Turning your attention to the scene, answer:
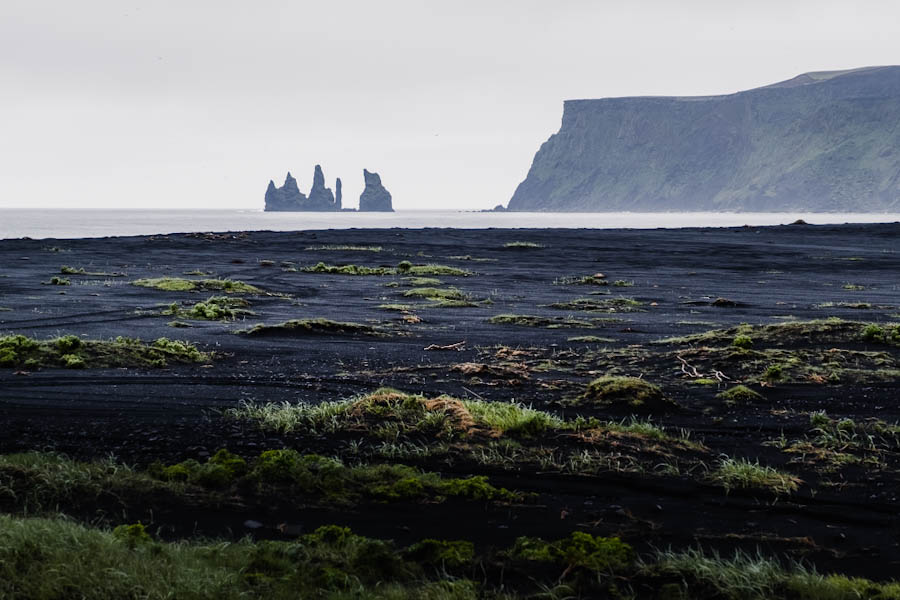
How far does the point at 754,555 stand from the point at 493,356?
914cm

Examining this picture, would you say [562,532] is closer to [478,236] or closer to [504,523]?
[504,523]

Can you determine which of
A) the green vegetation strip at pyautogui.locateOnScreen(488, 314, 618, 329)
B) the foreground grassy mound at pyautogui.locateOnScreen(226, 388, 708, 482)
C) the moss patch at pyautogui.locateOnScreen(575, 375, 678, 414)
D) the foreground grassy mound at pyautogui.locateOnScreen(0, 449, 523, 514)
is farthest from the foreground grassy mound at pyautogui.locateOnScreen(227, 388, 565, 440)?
the green vegetation strip at pyautogui.locateOnScreen(488, 314, 618, 329)

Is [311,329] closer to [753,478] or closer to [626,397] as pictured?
[626,397]

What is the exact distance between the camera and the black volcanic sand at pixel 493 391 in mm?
6824

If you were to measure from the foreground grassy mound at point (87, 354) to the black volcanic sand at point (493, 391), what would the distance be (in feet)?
1.55

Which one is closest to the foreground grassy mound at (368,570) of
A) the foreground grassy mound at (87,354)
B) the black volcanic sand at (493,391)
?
the black volcanic sand at (493,391)

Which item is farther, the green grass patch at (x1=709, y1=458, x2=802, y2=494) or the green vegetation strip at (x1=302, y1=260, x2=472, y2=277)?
the green vegetation strip at (x1=302, y1=260, x2=472, y2=277)

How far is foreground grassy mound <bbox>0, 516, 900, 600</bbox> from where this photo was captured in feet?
17.2

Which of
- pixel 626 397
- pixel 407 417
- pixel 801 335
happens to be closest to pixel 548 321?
pixel 801 335

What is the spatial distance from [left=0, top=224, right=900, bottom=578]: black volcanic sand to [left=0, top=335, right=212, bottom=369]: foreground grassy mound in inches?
18.6

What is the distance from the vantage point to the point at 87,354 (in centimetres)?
1350

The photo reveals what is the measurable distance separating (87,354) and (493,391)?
660cm

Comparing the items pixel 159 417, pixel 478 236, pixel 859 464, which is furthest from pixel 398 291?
pixel 478 236

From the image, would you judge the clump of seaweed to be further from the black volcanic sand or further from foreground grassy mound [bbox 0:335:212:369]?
foreground grassy mound [bbox 0:335:212:369]
